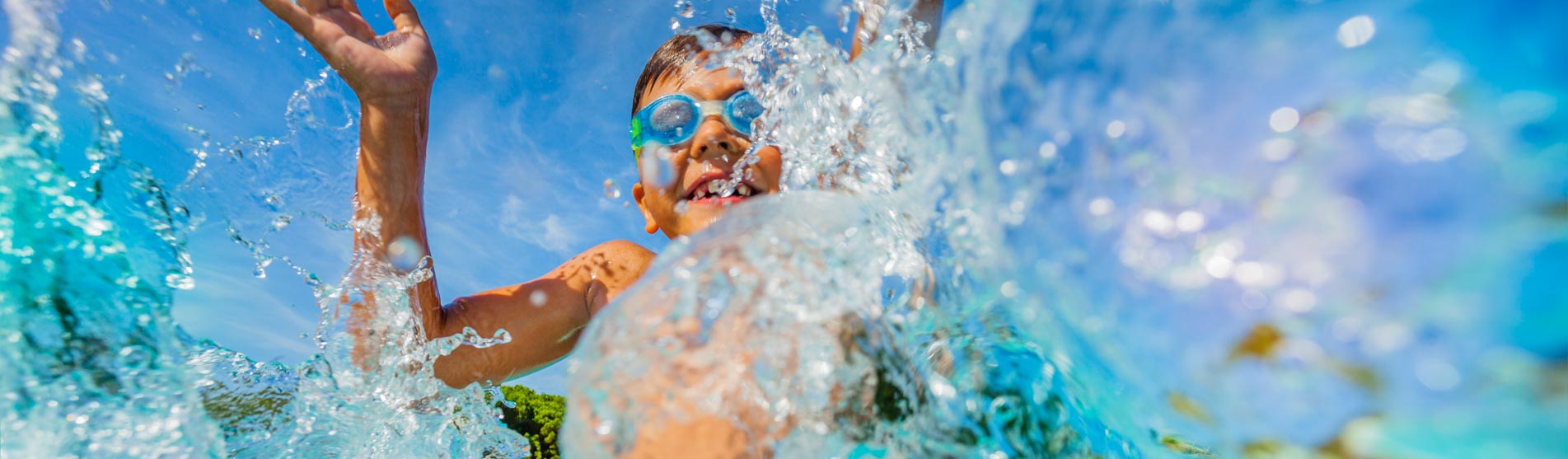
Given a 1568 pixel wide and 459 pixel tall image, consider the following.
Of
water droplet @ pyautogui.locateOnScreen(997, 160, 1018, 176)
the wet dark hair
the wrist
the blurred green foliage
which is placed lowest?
water droplet @ pyautogui.locateOnScreen(997, 160, 1018, 176)

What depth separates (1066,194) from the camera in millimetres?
1117

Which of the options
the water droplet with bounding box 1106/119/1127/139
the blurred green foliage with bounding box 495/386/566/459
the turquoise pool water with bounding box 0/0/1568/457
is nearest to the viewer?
the turquoise pool water with bounding box 0/0/1568/457

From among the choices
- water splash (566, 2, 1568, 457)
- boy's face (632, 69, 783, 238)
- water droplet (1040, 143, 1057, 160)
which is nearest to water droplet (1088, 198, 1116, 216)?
water splash (566, 2, 1568, 457)

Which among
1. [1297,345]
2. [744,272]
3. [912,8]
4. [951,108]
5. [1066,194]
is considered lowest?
[1297,345]

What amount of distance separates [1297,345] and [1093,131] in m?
0.42

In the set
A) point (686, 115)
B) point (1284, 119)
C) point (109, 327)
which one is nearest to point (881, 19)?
point (686, 115)

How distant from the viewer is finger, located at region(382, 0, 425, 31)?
2.69m

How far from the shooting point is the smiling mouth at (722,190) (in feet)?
9.43

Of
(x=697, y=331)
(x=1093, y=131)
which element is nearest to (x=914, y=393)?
(x=697, y=331)

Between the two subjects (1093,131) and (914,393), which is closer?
(1093,131)

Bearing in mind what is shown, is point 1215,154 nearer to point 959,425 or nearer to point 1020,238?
point 1020,238

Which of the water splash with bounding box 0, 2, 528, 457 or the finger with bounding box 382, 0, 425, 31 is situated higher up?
the finger with bounding box 382, 0, 425, 31

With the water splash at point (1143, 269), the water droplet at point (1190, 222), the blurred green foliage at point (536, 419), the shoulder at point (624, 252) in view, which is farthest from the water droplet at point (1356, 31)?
the blurred green foliage at point (536, 419)

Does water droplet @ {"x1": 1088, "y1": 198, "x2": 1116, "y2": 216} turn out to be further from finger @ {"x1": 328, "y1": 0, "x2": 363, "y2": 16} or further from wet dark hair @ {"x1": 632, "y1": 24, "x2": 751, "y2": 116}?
finger @ {"x1": 328, "y1": 0, "x2": 363, "y2": 16}
